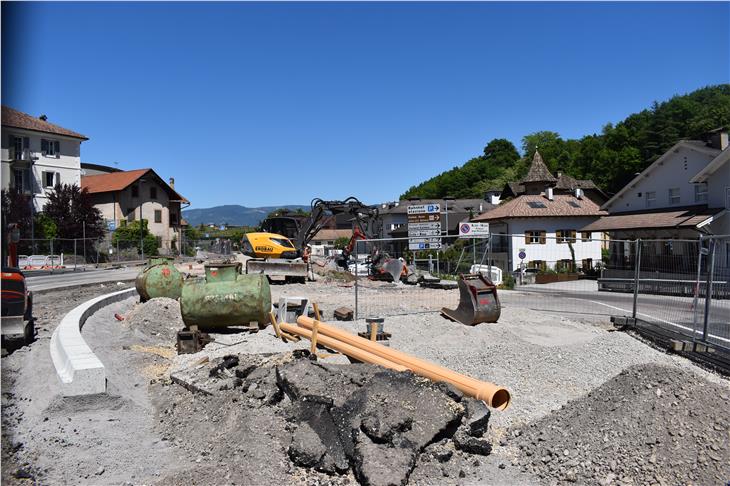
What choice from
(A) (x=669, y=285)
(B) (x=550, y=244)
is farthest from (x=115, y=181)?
(A) (x=669, y=285)

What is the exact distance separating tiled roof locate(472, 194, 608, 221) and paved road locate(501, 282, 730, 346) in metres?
15.0

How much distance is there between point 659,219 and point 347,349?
25517 millimetres

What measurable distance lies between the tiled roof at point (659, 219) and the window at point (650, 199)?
1.03 m

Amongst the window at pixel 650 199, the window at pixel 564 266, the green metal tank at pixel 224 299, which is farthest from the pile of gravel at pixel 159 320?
the window at pixel 650 199

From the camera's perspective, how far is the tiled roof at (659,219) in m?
26.0

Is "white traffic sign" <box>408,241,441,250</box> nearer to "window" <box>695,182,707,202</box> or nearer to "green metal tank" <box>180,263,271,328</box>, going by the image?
"green metal tank" <box>180,263,271,328</box>

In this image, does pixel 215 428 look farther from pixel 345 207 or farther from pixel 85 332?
pixel 345 207

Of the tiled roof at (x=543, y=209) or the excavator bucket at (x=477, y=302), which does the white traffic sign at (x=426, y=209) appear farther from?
the tiled roof at (x=543, y=209)

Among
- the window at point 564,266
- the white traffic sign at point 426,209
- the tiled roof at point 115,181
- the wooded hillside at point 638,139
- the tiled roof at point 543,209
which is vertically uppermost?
the wooded hillside at point 638,139

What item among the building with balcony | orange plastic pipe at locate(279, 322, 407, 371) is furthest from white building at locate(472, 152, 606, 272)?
the building with balcony

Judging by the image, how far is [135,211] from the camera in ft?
168

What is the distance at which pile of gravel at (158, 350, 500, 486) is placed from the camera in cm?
499

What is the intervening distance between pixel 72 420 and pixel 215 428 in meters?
1.56

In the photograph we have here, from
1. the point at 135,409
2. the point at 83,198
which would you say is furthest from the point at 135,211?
the point at 135,409
